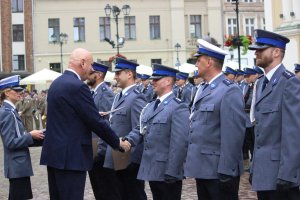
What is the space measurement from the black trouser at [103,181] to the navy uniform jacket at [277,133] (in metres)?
3.47

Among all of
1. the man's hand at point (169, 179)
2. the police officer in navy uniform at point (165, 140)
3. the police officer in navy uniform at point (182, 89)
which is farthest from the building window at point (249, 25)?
the man's hand at point (169, 179)

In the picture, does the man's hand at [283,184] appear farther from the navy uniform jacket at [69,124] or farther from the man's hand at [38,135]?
the man's hand at [38,135]

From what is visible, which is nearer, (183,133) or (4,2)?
(183,133)

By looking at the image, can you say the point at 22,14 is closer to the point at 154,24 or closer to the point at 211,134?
the point at 154,24

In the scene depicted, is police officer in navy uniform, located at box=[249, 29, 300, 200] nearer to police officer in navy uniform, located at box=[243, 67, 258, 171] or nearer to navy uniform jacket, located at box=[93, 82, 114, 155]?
navy uniform jacket, located at box=[93, 82, 114, 155]

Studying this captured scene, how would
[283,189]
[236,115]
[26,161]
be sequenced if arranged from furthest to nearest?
[26,161], [236,115], [283,189]

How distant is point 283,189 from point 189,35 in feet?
172

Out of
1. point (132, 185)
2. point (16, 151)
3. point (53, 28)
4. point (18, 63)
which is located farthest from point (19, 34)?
point (16, 151)

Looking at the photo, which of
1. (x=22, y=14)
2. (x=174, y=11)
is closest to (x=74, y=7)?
(x=22, y=14)

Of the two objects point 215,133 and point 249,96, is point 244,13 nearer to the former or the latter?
point 249,96

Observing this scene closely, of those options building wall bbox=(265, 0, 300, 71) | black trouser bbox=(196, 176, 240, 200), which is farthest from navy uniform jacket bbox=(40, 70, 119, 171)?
building wall bbox=(265, 0, 300, 71)

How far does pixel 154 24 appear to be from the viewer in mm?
56906

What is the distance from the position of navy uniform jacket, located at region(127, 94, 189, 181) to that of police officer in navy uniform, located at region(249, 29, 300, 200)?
1.30 meters

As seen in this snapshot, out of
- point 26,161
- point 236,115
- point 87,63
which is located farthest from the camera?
→ point 26,161
